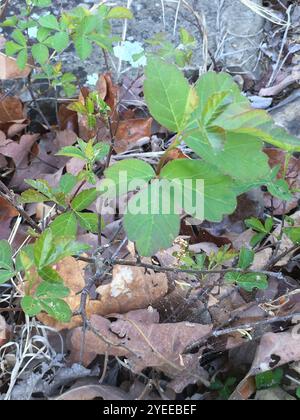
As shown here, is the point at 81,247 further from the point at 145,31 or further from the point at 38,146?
the point at 145,31

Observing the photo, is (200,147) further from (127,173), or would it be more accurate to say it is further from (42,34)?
(42,34)

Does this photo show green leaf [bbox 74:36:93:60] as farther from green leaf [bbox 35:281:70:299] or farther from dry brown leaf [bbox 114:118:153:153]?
green leaf [bbox 35:281:70:299]

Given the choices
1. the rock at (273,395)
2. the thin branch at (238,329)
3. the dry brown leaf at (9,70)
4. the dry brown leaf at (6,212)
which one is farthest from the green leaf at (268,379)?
the dry brown leaf at (9,70)

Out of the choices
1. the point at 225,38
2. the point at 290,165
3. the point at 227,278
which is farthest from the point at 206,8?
the point at 227,278

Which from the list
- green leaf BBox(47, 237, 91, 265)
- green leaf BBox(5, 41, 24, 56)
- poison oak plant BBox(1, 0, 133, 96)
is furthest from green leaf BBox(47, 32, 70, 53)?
green leaf BBox(47, 237, 91, 265)

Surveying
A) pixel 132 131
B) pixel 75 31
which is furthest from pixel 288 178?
pixel 75 31

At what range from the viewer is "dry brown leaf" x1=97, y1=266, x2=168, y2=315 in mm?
1425

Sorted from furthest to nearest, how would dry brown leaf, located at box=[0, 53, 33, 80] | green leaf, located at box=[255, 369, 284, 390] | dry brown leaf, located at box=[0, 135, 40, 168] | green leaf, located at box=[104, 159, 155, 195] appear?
1. dry brown leaf, located at box=[0, 53, 33, 80]
2. dry brown leaf, located at box=[0, 135, 40, 168]
3. green leaf, located at box=[255, 369, 284, 390]
4. green leaf, located at box=[104, 159, 155, 195]

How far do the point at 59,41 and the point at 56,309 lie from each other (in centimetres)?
102

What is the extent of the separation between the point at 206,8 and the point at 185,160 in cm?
Result: 177

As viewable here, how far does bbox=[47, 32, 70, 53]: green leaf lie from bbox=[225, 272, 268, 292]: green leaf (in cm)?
98

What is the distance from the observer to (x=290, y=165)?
1.82 m

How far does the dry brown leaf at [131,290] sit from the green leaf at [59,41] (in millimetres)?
805

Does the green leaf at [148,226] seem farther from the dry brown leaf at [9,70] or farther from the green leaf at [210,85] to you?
the dry brown leaf at [9,70]
